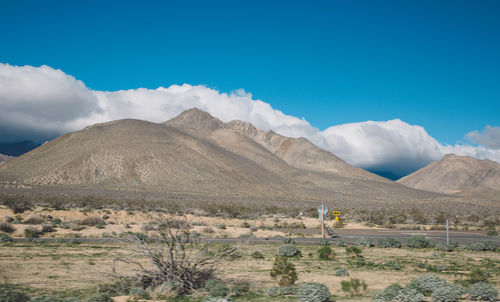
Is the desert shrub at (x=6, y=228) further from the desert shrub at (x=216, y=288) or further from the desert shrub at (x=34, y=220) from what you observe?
the desert shrub at (x=216, y=288)

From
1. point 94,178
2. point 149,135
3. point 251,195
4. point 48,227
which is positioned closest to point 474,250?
point 48,227

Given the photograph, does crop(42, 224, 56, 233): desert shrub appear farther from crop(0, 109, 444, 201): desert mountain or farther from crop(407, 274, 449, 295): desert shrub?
crop(0, 109, 444, 201): desert mountain

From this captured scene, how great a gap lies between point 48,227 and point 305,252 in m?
20.7

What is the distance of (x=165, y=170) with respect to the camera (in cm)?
11512

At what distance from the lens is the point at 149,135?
466ft

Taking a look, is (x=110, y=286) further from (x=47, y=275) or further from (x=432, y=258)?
(x=432, y=258)

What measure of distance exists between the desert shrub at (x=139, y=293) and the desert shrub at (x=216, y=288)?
1.79m

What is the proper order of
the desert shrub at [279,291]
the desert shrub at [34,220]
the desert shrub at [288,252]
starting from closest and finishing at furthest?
the desert shrub at [279,291] → the desert shrub at [288,252] → the desert shrub at [34,220]

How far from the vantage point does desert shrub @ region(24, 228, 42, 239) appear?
2655 cm

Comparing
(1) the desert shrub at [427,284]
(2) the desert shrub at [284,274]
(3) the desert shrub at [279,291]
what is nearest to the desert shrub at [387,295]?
(1) the desert shrub at [427,284]

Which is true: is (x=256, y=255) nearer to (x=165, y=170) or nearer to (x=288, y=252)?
(x=288, y=252)

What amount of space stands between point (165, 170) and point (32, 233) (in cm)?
8856

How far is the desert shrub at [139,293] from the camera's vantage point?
1096 cm

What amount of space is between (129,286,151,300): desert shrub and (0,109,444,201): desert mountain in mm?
86387
